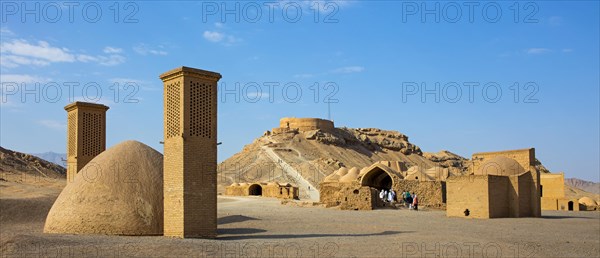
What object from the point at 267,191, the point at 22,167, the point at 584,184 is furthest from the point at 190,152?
the point at 584,184

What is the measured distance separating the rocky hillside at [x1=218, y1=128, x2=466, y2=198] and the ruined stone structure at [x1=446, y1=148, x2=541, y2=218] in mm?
23995

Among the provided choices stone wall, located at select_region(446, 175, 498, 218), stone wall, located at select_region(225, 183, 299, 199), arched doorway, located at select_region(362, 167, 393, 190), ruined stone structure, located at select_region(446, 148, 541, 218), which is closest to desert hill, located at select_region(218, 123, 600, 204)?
stone wall, located at select_region(225, 183, 299, 199)

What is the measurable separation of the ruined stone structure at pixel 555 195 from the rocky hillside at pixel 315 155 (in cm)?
1185

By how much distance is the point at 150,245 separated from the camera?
388 inches

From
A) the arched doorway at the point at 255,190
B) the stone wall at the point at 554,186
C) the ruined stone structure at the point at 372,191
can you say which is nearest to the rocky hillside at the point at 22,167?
the arched doorway at the point at 255,190

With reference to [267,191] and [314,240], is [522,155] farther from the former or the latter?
[267,191]

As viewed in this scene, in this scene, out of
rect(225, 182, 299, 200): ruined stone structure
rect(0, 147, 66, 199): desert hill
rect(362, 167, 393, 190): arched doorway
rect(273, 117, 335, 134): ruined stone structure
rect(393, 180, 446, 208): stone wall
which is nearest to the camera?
rect(393, 180, 446, 208): stone wall

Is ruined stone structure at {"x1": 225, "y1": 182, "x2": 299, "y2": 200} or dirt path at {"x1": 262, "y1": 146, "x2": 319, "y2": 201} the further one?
dirt path at {"x1": 262, "y1": 146, "x2": 319, "y2": 201}

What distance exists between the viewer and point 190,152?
1198cm

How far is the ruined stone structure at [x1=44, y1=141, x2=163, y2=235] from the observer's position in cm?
1258

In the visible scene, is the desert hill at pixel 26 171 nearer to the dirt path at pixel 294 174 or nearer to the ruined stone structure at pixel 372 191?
→ the ruined stone structure at pixel 372 191

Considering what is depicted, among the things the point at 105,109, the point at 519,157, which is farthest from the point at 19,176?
the point at 519,157

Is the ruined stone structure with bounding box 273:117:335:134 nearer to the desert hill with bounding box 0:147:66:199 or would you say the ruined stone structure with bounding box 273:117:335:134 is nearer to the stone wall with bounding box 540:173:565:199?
the desert hill with bounding box 0:147:66:199

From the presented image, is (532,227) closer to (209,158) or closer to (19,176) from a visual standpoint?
(209,158)
